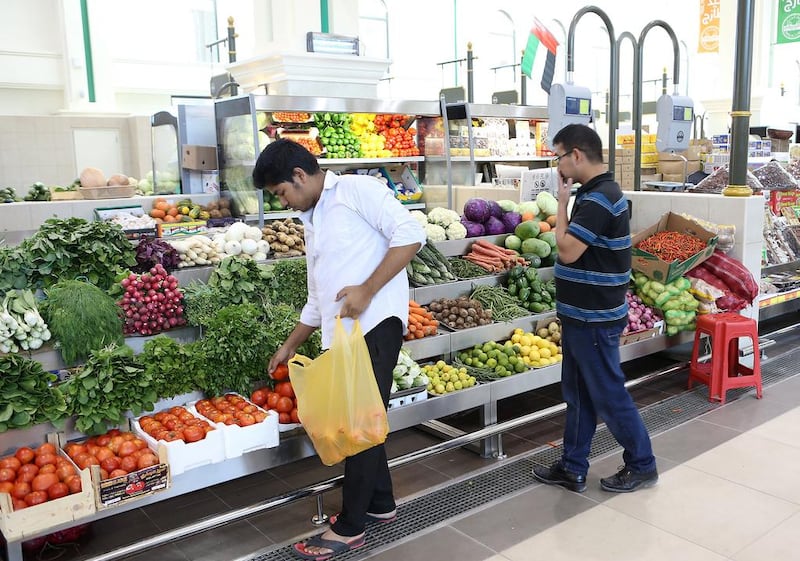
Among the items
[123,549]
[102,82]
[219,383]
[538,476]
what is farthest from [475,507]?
[102,82]

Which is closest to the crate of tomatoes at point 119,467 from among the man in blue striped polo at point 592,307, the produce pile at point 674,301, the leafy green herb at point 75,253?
the leafy green herb at point 75,253

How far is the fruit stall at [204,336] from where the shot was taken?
10.2 ft

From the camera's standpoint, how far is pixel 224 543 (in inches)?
141

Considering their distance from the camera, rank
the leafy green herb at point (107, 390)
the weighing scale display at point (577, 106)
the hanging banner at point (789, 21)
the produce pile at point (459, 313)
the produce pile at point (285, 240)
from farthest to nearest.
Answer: the hanging banner at point (789, 21), the weighing scale display at point (577, 106), the produce pile at point (285, 240), the produce pile at point (459, 313), the leafy green herb at point (107, 390)

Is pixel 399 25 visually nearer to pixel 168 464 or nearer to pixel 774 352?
pixel 774 352

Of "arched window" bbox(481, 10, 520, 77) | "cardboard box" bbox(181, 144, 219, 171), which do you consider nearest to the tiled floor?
"cardboard box" bbox(181, 144, 219, 171)

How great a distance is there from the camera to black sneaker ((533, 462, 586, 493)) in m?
3.99

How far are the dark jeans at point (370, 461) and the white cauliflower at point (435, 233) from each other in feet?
7.89

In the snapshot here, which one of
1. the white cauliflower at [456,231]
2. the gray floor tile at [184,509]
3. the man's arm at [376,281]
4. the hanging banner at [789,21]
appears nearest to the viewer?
the man's arm at [376,281]

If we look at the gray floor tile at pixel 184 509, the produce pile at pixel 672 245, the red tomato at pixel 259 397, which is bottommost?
the gray floor tile at pixel 184 509

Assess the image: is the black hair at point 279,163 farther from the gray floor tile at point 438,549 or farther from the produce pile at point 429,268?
the produce pile at point 429,268

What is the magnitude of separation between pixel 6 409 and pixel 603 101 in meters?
20.2

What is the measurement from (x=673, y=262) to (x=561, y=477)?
2.07 m

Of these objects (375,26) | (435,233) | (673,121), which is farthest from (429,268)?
(375,26)
